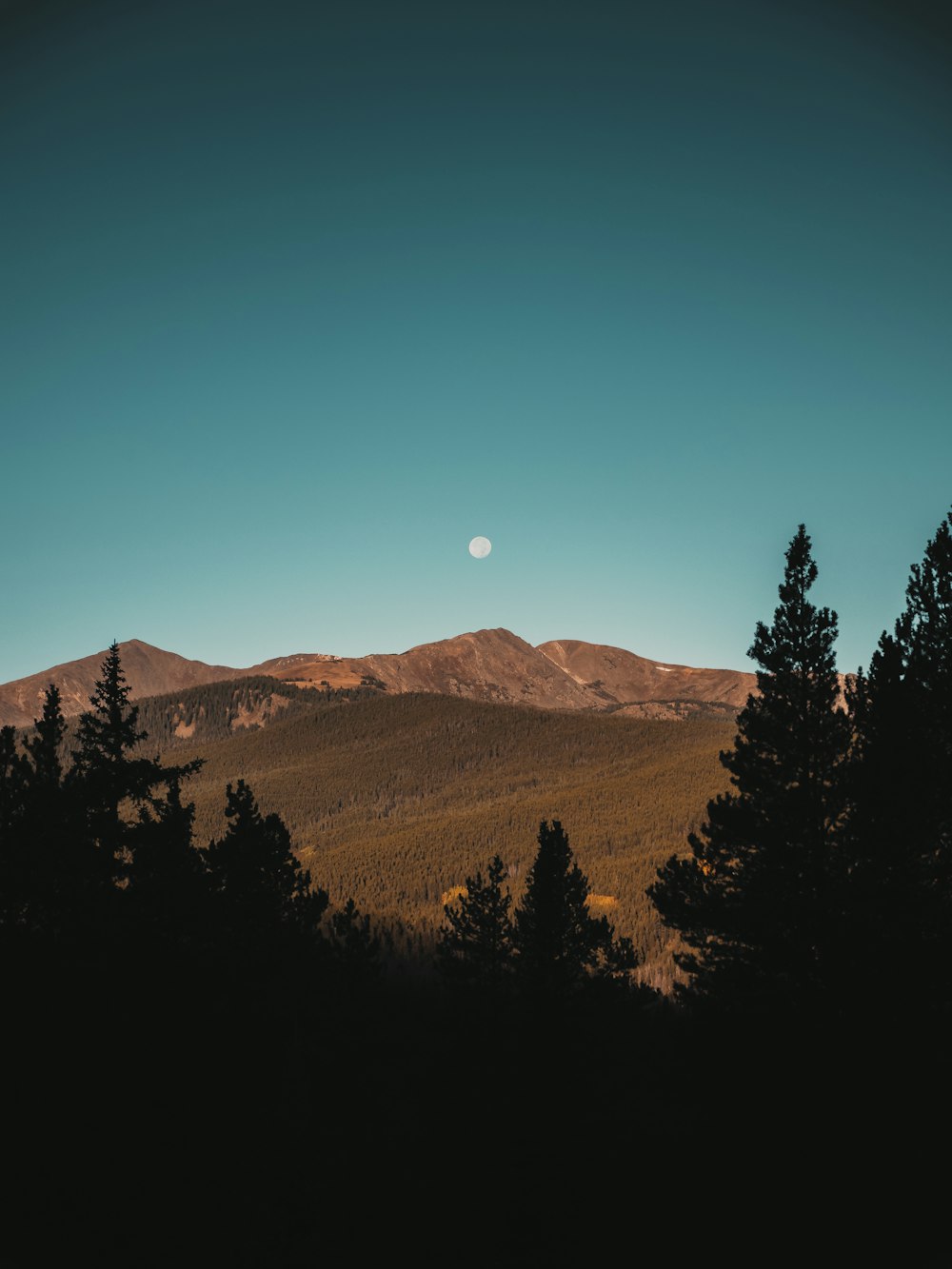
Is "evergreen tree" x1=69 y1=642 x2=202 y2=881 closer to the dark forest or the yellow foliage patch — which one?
the dark forest

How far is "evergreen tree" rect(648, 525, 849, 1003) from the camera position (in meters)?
18.8

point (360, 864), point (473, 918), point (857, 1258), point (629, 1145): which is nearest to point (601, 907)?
point (360, 864)

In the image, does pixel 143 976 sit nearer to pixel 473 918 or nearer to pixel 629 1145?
pixel 629 1145

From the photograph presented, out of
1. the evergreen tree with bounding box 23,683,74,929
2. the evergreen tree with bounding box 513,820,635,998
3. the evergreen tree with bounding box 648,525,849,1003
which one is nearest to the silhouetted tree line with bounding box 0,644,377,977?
the evergreen tree with bounding box 23,683,74,929

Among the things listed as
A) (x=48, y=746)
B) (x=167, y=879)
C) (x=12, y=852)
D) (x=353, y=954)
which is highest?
(x=48, y=746)

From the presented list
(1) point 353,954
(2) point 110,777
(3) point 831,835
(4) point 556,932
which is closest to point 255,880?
(1) point 353,954

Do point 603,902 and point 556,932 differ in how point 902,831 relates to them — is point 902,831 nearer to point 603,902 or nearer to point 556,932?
point 556,932

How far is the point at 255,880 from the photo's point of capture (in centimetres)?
2766

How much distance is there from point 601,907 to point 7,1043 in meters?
113

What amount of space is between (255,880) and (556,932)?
13053 mm

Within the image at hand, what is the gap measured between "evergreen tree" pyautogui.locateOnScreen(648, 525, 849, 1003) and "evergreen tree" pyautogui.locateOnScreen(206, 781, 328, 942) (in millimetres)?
15503

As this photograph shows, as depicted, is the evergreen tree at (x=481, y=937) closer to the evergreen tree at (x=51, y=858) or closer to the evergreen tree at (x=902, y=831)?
the evergreen tree at (x=51, y=858)

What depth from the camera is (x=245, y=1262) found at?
36.8 feet

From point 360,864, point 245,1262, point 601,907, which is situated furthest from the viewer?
point 360,864
